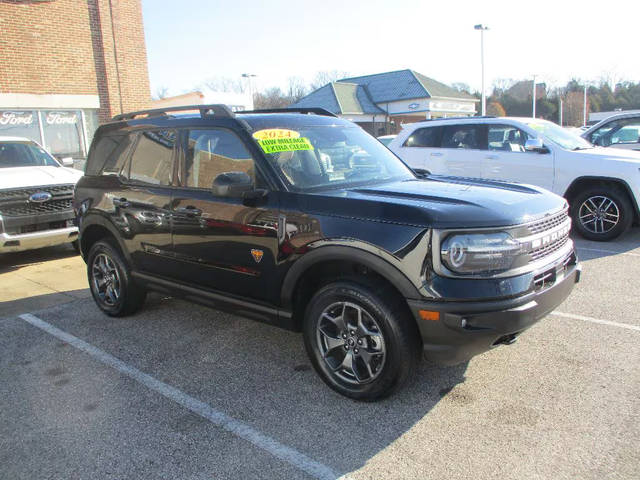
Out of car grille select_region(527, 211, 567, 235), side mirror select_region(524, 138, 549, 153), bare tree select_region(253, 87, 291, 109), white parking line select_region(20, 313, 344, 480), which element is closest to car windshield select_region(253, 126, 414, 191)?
car grille select_region(527, 211, 567, 235)

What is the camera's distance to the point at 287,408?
327 cm

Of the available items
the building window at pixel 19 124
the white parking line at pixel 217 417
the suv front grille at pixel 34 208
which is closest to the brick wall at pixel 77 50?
the building window at pixel 19 124

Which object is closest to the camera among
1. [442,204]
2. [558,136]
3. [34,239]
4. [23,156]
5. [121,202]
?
[442,204]

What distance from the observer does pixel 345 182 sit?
3.77 meters

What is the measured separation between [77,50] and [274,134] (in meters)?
12.3

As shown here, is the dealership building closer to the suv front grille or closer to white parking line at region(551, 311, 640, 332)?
the suv front grille

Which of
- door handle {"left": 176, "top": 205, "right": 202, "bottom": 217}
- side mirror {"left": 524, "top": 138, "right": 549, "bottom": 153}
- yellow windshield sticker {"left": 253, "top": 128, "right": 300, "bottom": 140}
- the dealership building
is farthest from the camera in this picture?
the dealership building

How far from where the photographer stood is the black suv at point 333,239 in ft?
9.40

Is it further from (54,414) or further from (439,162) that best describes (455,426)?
(439,162)

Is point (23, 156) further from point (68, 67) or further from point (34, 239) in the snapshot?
point (68, 67)

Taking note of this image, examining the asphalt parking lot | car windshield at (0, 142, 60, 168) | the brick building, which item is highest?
the brick building

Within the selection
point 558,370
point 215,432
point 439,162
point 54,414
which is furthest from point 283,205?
point 439,162

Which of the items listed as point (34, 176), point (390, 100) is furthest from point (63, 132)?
point (390, 100)

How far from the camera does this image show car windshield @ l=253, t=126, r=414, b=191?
3670mm
